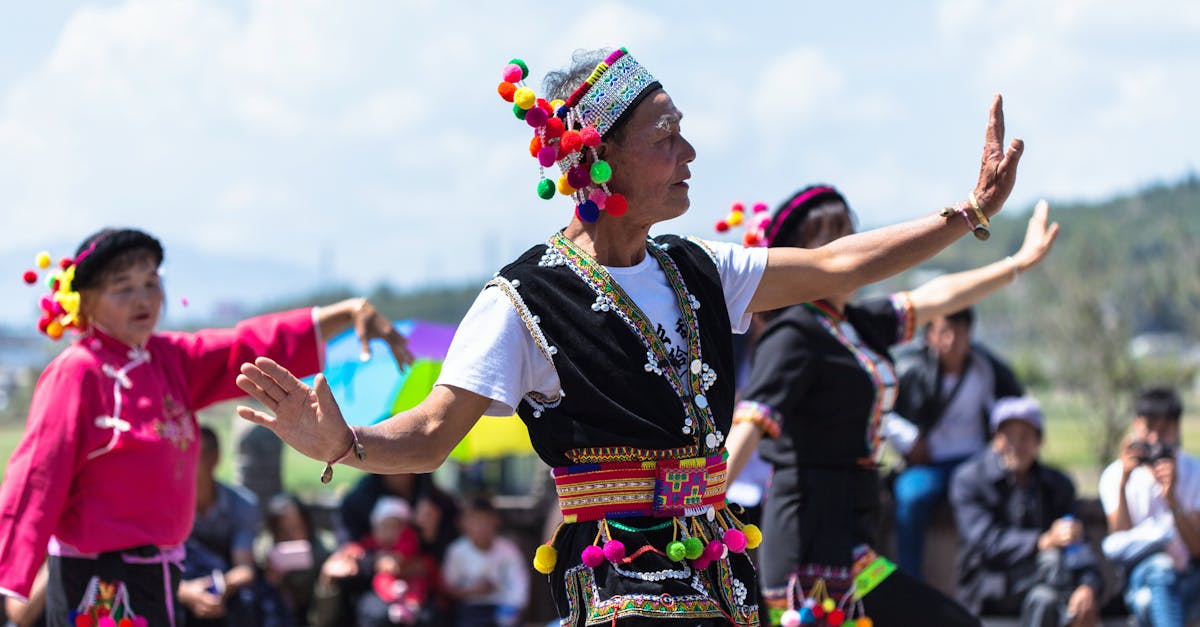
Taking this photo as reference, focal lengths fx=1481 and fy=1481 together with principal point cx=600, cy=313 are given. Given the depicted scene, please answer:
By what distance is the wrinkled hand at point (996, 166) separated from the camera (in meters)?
3.31

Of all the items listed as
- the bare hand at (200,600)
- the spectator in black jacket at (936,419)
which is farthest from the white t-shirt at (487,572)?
the spectator in black jacket at (936,419)

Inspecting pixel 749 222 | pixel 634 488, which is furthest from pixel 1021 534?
pixel 634 488

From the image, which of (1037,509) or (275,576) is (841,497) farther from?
(275,576)

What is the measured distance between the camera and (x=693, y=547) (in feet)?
10.3

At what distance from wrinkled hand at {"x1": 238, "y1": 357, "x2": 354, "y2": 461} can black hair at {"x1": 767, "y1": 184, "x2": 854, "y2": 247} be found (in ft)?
7.34

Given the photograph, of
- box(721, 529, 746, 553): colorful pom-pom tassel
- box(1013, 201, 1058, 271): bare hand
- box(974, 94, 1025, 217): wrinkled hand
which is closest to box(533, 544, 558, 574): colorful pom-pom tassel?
box(721, 529, 746, 553): colorful pom-pom tassel

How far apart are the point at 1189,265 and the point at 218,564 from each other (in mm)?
21775

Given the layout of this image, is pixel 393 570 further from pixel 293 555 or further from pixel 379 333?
pixel 379 333

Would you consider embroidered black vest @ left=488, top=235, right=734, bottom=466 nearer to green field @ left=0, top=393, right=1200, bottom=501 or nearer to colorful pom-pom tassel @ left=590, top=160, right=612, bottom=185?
colorful pom-pom tassel @ left=590, top=160, right=612, bottom=185

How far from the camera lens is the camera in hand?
6.99m

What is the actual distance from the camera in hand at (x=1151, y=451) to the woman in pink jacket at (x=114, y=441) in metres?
3.95

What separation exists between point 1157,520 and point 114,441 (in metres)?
4.94

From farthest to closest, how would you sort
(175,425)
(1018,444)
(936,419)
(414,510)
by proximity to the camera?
(414,510) < (936,419) < (1018,444) < (175,425)

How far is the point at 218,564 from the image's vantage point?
748cm
